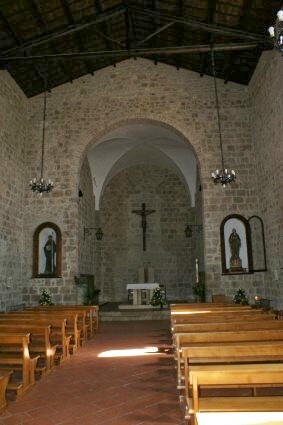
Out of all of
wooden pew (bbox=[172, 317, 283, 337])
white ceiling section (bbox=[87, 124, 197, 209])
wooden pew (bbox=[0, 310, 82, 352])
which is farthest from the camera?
white ceiling section (bbox=[87, 124, 197, 209])

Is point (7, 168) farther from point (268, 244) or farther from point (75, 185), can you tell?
point (268, 244)

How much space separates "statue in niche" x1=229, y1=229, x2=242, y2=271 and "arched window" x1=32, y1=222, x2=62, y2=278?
5.32 meters

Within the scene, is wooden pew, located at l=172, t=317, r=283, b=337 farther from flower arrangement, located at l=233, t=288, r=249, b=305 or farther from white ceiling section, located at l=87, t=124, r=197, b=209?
white ceiling section, located at l=87, t=124, r=197, b=209

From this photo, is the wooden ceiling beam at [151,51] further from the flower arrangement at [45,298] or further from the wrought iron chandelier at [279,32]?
the flower arrangement at [45,298]

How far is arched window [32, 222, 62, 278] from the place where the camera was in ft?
38.6

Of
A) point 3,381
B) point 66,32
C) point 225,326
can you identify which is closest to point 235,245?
point 225,326

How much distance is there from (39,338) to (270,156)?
7.49 m

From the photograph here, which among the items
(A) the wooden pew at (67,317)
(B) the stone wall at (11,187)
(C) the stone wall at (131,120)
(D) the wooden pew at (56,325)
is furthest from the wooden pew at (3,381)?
(C) the stone wall at (131,120)

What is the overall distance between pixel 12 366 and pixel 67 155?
8.07m

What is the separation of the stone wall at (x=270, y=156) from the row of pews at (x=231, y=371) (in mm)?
4477

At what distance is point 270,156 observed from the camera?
10125mm

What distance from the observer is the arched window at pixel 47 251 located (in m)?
11.8

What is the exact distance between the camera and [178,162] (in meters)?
16.6

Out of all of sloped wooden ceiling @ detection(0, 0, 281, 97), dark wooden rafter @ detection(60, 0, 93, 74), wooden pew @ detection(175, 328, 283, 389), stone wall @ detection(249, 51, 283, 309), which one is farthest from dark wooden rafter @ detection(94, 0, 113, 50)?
wooden pew @ detection(175, 328, 283, 389)
